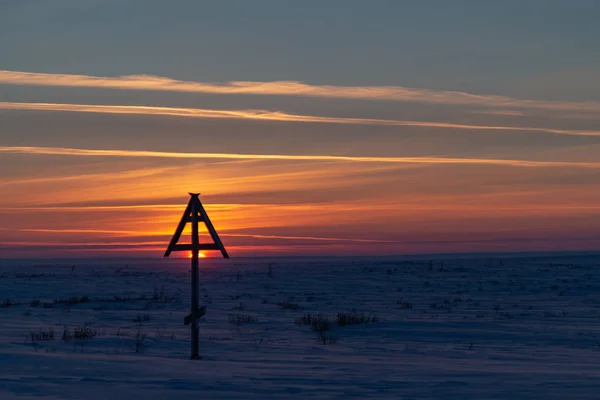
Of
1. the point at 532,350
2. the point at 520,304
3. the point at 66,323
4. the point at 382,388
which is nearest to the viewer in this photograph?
the point at 382,388

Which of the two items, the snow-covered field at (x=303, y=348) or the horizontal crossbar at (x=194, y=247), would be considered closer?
the snow-covered field at (x=303, y=348)

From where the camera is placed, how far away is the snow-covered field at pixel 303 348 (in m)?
11.0

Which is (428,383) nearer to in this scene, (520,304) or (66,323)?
(66,323)

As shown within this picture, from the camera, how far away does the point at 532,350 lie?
1673 cm

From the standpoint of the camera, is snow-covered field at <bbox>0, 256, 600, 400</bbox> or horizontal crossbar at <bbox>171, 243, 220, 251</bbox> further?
horizontal crossbar at <bbox>171, 243, 220, 251</bbox>

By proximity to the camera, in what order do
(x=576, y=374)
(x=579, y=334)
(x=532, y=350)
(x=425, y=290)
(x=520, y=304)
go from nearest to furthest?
(x=576, y=374)
(x=532, y=350)
(x=579, y=334)
(x=520, y=304)
(x=425, y=290)

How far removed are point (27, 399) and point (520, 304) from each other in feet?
77.8

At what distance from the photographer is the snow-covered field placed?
36.0 ft

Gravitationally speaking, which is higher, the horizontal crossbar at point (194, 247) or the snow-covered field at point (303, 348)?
the horizontal crossbar at point (194, 247)

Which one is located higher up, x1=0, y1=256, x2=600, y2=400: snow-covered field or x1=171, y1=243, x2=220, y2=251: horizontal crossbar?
x1=171, y1=243, x2=220, y2=251: horizontal crossbar

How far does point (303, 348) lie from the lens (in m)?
16.7

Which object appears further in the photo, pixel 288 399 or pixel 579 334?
pixel 579 334

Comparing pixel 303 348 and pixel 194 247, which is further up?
pixel 194 247

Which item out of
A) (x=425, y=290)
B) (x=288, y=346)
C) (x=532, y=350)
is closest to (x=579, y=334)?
(x=532, y=350)
